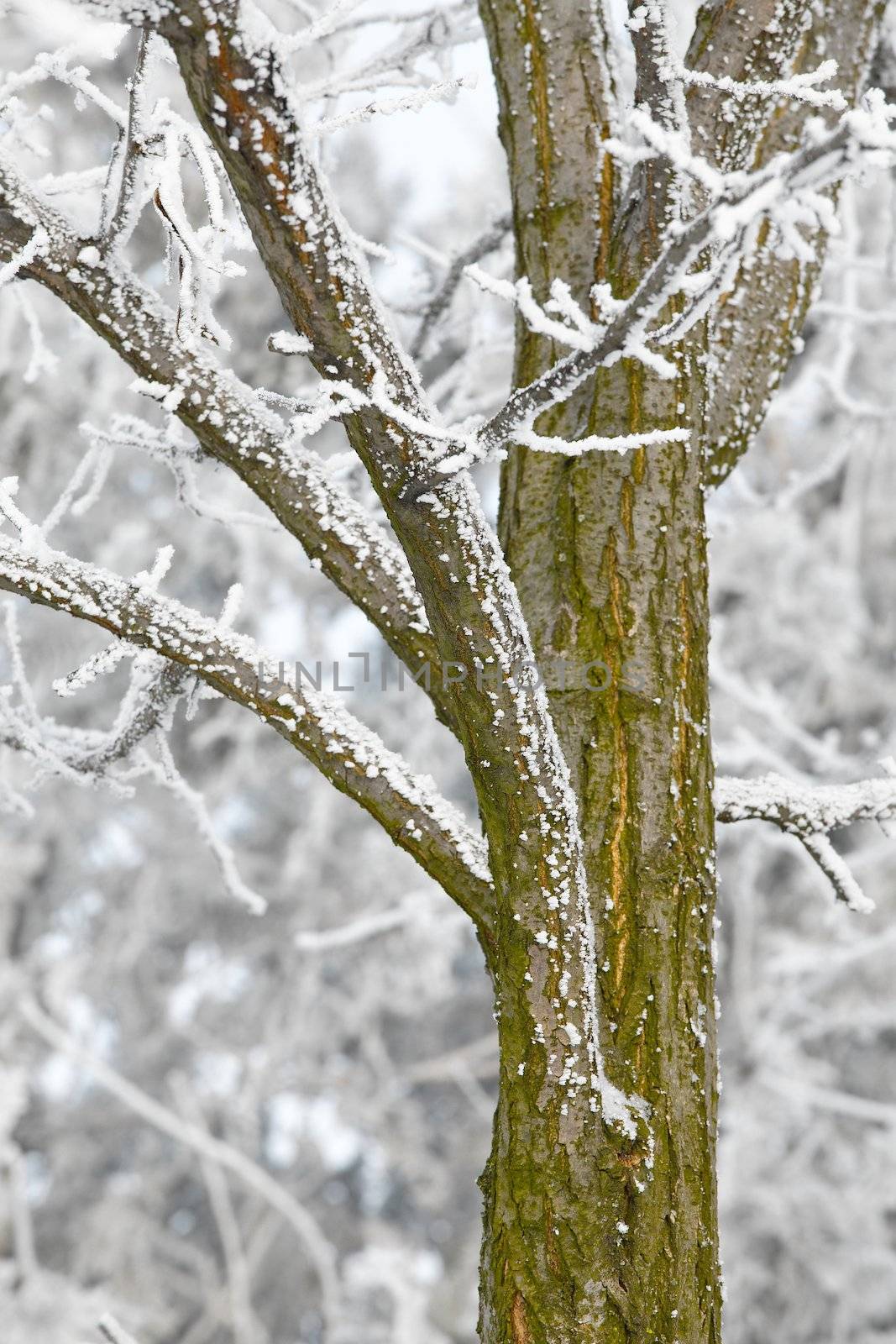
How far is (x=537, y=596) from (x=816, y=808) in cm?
47

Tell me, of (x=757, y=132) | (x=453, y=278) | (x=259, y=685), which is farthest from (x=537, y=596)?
(x=453, y=278)

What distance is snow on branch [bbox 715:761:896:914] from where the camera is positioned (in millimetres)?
1406

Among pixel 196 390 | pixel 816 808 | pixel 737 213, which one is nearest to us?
pixel 737 213

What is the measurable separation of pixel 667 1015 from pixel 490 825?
302 mm

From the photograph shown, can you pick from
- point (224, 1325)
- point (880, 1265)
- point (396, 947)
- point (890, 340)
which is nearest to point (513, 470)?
point (396, 947)

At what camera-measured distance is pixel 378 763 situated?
1.25 metres

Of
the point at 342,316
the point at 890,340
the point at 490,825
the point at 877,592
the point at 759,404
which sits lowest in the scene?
the point at 490,825

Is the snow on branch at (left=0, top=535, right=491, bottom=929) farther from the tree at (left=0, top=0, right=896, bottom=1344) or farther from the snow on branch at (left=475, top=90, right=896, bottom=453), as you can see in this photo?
the snow on branch at (left=475, top=90, right=896, bottom=453)

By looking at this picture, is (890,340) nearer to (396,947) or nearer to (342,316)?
(396,947)

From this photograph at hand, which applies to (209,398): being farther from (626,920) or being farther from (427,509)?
(626,920)

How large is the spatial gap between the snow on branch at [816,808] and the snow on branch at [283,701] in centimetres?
37

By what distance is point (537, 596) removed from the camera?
4.56 feet

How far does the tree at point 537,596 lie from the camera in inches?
39.2

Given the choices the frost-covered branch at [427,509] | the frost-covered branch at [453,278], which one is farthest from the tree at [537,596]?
the frost-covered branch at [453,278]
